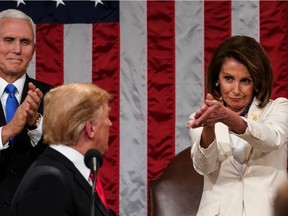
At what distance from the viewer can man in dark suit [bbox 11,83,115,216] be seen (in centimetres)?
225

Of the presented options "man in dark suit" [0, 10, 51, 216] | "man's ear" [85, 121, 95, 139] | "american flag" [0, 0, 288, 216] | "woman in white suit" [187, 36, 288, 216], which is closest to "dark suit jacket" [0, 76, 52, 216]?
"man in dark suit" [0, 10, 51, 216]

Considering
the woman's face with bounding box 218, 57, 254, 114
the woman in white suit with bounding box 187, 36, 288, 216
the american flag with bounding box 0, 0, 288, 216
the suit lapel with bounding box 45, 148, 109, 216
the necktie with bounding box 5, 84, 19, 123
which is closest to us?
the suit lapel with bounding box 45, 148, 109, 216

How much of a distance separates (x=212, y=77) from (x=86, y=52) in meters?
1.49

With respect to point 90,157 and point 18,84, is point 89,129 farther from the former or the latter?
point 18,84

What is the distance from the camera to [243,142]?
3076mm

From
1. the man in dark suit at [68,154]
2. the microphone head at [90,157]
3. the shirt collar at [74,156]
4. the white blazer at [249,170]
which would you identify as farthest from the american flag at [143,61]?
the microphone head at [90,157]

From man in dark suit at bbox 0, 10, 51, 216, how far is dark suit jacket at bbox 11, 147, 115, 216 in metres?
0.69

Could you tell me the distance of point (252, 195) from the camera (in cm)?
→ 297

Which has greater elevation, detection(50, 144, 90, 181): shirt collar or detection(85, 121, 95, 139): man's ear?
detection(85, 121, 95, 139): man's ear

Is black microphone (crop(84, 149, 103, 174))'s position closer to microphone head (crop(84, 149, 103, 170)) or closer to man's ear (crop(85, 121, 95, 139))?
microphone head (crop(84, 149, 103, 170))

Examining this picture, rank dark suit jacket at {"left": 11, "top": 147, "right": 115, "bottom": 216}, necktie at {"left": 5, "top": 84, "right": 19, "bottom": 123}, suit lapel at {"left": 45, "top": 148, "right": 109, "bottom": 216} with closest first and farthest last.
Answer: dark suit jacket at {"left": 11, "top": 147, "right": 115, "bottom": 216}
suit lapel at {"left": 45, "top": 148, "right": 109, "bottom": 216}
necktie at {"left": 5, "top": 84, "right": 19, "bottom": 123}

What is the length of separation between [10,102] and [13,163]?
0.26 metres

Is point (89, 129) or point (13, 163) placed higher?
point (89, 129)

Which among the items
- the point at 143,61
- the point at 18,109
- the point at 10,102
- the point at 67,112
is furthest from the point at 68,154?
the point at 143,61
